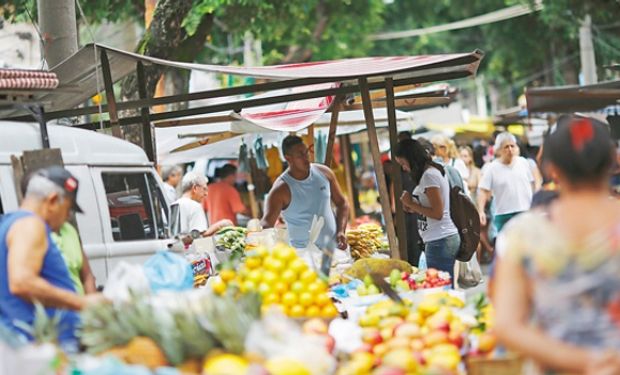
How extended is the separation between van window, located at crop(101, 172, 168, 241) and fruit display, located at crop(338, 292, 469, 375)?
7.05ft

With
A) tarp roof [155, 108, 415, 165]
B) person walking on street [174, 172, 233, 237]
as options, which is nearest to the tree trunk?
tarp roof [155, 108, 415, 165]

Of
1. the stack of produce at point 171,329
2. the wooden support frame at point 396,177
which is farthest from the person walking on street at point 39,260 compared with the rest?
the wooden support frame at point 396,177

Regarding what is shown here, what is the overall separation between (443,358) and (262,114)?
8797mm

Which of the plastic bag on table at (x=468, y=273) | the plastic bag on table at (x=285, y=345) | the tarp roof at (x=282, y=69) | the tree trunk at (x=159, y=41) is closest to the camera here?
the plastic bag on table at (x=285, y=345)

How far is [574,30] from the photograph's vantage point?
29781 mm

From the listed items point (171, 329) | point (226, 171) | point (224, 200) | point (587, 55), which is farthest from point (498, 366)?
point (587, 55)

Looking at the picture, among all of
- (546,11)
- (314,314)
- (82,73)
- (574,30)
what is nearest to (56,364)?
(314,314)

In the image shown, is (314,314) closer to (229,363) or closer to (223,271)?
(223,271)

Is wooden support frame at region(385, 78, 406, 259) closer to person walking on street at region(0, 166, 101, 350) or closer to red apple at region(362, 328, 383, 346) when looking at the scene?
red apple at region(362, 328, 383, 346)

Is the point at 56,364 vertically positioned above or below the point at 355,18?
below

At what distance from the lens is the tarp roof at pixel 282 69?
8617 mm

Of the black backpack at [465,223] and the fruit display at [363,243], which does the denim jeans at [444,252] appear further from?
the fruit display at [363,243]

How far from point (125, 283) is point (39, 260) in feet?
1.63

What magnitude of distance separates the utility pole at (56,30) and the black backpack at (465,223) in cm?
475
